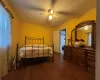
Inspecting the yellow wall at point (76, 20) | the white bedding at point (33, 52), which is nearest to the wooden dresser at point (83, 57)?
the white bedding at point (33, 52)

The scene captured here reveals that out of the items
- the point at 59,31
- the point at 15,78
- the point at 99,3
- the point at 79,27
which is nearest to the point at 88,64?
the point at 79,27

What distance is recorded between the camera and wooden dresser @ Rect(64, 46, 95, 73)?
343 centimetres

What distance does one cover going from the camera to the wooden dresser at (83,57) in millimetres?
3428

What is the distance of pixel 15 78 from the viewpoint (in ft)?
9.43

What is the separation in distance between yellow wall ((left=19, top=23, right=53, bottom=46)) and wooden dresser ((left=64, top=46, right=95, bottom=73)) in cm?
313

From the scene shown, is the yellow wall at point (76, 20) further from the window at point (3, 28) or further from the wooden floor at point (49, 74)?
the window at point (3, 28)

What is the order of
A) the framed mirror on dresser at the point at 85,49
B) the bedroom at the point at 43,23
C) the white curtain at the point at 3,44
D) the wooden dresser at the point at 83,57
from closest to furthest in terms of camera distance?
the white curtain at the point at 3,44, the wooden dresser at the point at 83,57, the framed mirror on dresser at the point at 85,49, the bedroom at the point at 43,23

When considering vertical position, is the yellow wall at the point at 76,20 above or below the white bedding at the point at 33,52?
above

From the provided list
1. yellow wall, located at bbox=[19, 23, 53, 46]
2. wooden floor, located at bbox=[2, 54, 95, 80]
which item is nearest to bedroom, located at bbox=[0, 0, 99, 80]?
yellow wall, located at bbox=[19, 23, 53, 46]

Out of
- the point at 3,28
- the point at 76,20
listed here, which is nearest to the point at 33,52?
the point at 3,28

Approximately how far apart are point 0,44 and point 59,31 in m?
5.72

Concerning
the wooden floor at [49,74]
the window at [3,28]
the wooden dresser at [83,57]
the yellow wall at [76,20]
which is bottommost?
the wooden floor at [49,74]

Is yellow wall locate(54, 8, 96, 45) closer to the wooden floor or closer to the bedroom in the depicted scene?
the bedroom

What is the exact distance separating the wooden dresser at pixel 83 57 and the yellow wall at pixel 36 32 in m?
3.13
